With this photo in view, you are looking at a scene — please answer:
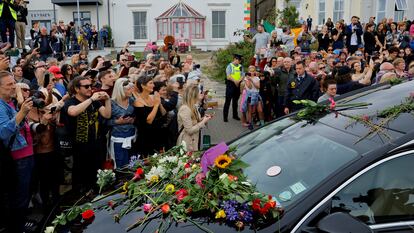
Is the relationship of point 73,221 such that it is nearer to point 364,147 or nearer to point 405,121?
point 364,147

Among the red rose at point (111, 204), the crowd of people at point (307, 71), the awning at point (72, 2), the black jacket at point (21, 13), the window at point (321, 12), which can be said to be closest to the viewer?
the red rose at point (111, 204)

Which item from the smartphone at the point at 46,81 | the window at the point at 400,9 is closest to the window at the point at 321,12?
the window at the point at 400,9

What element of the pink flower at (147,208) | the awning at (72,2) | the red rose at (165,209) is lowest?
the pink flower at (147,208)

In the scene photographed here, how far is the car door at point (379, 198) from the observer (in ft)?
8.97

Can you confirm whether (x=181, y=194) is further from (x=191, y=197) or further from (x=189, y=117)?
(x=189, y=117)

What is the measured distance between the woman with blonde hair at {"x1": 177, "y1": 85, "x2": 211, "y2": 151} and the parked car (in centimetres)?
306

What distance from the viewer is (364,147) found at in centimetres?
288

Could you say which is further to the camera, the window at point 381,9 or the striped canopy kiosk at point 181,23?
the striped canopy kiosk at point 181,23

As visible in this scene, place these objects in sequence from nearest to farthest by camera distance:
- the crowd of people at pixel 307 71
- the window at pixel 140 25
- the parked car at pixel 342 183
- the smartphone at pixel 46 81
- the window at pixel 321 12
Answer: the parked car at pixel 342 183
the smartphone at pixel 46 81
the crowd of people at pixel 307 71
the window at pixel 321 12
the window at pixel 140 25

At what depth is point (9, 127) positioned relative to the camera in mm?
4625

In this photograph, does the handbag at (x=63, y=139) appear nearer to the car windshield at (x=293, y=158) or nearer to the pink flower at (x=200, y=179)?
the car windshield at (x=293, y=158)

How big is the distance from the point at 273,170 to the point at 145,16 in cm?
3241

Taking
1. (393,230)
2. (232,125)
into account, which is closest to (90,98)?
(393,230)

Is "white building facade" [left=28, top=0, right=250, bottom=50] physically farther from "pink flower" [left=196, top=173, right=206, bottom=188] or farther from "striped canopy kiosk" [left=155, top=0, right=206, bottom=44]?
"pink flower" [left=196, top=173, right=206, bottom=188]
